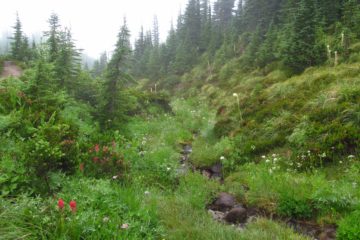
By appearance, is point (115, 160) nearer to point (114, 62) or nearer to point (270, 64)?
point (114, 62)

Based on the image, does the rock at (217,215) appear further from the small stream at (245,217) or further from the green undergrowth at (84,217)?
the green undergrowth at (84,217)

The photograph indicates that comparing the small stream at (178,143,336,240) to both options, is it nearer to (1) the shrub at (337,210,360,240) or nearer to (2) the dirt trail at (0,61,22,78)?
(1) the shrub at (337,210,360,240)

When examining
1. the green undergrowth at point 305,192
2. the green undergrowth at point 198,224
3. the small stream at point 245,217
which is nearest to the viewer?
the green undergrowth at point 198,224

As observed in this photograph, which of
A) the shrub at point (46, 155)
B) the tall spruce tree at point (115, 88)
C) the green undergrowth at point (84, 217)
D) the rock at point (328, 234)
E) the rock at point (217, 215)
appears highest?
the tall spruce tree at point (115, 88)

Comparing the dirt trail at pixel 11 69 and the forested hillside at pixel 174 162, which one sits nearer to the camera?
the forested hillside at pixel 174 162

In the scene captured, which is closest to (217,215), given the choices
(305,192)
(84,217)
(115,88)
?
(305,192)

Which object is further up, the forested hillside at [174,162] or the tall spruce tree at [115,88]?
the tall spruce tree at [115,88]

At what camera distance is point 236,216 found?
5.69 meters

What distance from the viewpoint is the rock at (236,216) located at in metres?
5.65

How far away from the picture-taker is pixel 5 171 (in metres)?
5.04

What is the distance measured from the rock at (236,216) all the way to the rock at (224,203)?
43 centimetres

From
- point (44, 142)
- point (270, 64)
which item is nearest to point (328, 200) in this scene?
point (44, 142)

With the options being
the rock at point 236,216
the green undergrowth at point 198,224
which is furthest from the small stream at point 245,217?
the green undergrowth at point 198,224

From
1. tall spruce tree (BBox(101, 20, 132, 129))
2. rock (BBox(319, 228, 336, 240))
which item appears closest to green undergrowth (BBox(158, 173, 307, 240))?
rock (BBox(319, 228, 336, 240))
